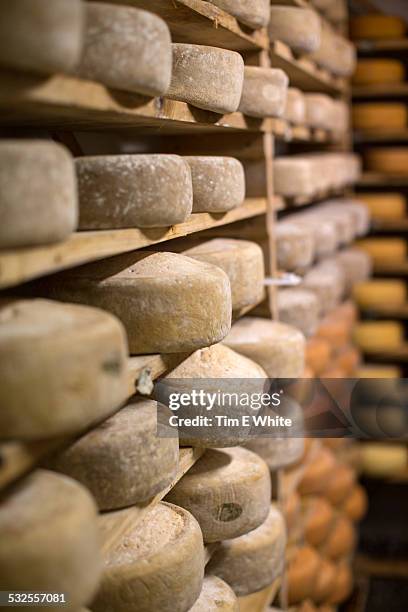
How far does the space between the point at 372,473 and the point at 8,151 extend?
399 cm

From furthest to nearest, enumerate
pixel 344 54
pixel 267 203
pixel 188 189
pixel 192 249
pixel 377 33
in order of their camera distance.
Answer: pixel 377 33 → pixel 344 54 → pixel 267 203 → pixel 192 249 → pixel 188 189

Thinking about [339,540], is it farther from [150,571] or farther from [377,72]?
[377,72]

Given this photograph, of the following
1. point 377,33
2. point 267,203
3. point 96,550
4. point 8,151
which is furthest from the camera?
point 377,33

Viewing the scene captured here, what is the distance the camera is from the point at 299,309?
324 centimetres

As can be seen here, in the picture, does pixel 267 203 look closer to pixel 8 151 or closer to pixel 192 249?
pixel 192 249

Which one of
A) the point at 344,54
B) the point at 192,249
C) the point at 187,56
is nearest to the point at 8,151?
the point at 187,56

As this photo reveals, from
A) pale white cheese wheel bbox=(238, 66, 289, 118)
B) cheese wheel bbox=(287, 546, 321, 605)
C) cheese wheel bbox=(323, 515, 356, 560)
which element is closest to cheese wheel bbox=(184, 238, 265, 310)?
pale white cheese wheel bbox=(238, 66, 289, 118)

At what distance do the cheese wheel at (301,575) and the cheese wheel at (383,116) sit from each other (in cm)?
257

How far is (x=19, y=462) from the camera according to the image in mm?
1304

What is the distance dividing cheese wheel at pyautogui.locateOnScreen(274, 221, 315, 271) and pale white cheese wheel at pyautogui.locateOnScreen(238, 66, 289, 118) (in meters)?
0.63

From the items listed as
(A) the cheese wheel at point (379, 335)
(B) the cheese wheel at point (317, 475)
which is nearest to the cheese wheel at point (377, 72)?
(A) the cheese wheel at point (379, 335)

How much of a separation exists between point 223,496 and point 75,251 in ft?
3.36

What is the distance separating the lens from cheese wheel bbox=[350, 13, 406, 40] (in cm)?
484

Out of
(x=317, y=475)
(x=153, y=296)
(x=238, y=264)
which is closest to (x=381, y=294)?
(x=317, y=475)
